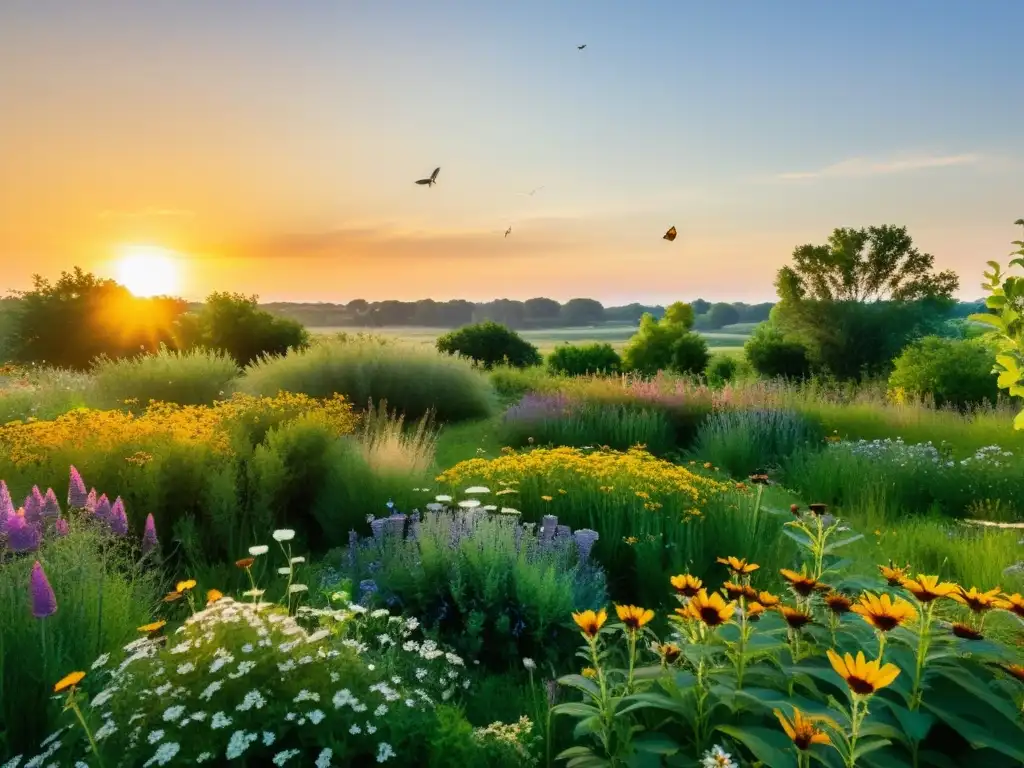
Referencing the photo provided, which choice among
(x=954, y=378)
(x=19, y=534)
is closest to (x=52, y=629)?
(x=19, y=534)

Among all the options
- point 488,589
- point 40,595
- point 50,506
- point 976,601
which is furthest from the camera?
point 488,589

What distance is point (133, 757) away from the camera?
245 cm

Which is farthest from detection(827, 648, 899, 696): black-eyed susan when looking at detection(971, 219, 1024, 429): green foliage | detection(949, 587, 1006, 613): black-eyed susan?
detection(971, 219, 1024, 429): green foliage

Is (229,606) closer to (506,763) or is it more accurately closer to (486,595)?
(506,763)

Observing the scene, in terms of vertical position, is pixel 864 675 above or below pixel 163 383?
above

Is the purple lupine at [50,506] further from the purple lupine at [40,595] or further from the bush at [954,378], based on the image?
the bush at [954,378]

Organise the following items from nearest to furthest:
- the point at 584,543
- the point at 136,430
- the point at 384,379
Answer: the point at 584,543 → the point at 136,430 → the point at 384,379

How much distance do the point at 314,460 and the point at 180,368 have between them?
796 cm

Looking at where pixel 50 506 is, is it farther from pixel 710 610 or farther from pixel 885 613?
pixel 885 613

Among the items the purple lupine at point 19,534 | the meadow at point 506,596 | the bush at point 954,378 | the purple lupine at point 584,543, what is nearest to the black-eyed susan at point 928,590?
the meadow at point 506,596

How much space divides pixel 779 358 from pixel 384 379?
17396mm

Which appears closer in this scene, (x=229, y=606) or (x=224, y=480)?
(x=229, y=606)

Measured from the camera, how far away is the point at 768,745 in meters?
2.04

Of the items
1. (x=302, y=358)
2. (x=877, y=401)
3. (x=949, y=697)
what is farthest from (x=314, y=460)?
(x=877, y=401)
